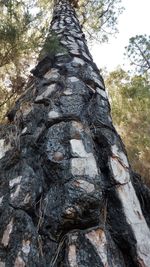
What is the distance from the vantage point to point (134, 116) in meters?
5.25

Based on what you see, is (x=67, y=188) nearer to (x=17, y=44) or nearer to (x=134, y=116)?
(x=17, y=44)

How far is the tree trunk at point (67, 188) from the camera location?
143 centimetres

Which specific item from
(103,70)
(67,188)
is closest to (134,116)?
(103,70)

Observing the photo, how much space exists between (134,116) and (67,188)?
3.84m

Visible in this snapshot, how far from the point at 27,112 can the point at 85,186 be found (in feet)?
2.82

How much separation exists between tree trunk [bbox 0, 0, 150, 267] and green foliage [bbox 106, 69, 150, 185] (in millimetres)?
1920

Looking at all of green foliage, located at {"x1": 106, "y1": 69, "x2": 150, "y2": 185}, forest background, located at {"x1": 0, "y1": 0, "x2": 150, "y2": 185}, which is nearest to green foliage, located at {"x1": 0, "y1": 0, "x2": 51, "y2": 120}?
forest background, located at {"x1": 0, "y1": 0, "x2": 150, "y2": 185}

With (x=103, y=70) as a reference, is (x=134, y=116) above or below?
below

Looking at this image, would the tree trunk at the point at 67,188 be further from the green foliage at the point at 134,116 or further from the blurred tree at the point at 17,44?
the green foliage at the point at 134,116

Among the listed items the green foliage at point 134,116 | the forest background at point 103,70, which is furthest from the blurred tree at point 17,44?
the green foliage at point 134,116

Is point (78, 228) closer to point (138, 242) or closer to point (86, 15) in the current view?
point (138, 242)

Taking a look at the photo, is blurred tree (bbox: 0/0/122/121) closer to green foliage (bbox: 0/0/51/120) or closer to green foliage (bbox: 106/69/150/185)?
green foliage (bbox: 0/0/51/120)

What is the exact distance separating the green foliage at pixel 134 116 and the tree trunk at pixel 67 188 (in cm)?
192

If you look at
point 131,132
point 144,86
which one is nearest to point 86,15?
point 144,86
